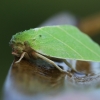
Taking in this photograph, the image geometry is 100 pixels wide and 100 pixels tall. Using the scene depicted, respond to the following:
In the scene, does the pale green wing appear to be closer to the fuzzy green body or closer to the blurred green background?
the fuzzy green body

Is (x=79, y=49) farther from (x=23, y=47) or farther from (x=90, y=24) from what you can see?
(x=90, y=24)

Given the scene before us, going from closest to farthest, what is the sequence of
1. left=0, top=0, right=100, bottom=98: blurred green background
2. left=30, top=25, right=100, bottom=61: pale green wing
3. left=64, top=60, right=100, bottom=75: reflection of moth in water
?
left=64, top=60, right=100, bottom=75: reflection of moth in water, left=30, top=25, right=100, bottom=61: pale green wing, left=0, top=0, right=100, bottom=98: blurred green background

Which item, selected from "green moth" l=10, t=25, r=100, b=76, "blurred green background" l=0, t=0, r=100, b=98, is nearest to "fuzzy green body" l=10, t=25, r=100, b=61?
"green moth" l=10, t=25, r=100, b=76

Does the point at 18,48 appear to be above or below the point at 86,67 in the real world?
above

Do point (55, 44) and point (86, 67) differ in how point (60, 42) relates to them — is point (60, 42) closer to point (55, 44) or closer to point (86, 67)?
point (55, 44)

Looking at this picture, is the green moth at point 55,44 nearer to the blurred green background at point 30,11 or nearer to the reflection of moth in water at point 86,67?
the reflection of moth in water at point 86,67

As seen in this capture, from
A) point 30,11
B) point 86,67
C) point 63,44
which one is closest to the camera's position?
point 86,67

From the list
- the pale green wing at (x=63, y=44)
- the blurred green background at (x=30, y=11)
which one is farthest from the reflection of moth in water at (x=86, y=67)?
the blurred green background at (x=30, y=11)

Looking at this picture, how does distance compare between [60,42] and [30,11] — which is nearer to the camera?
[60,42]

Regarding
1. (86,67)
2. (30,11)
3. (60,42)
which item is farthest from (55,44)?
(30,11)
